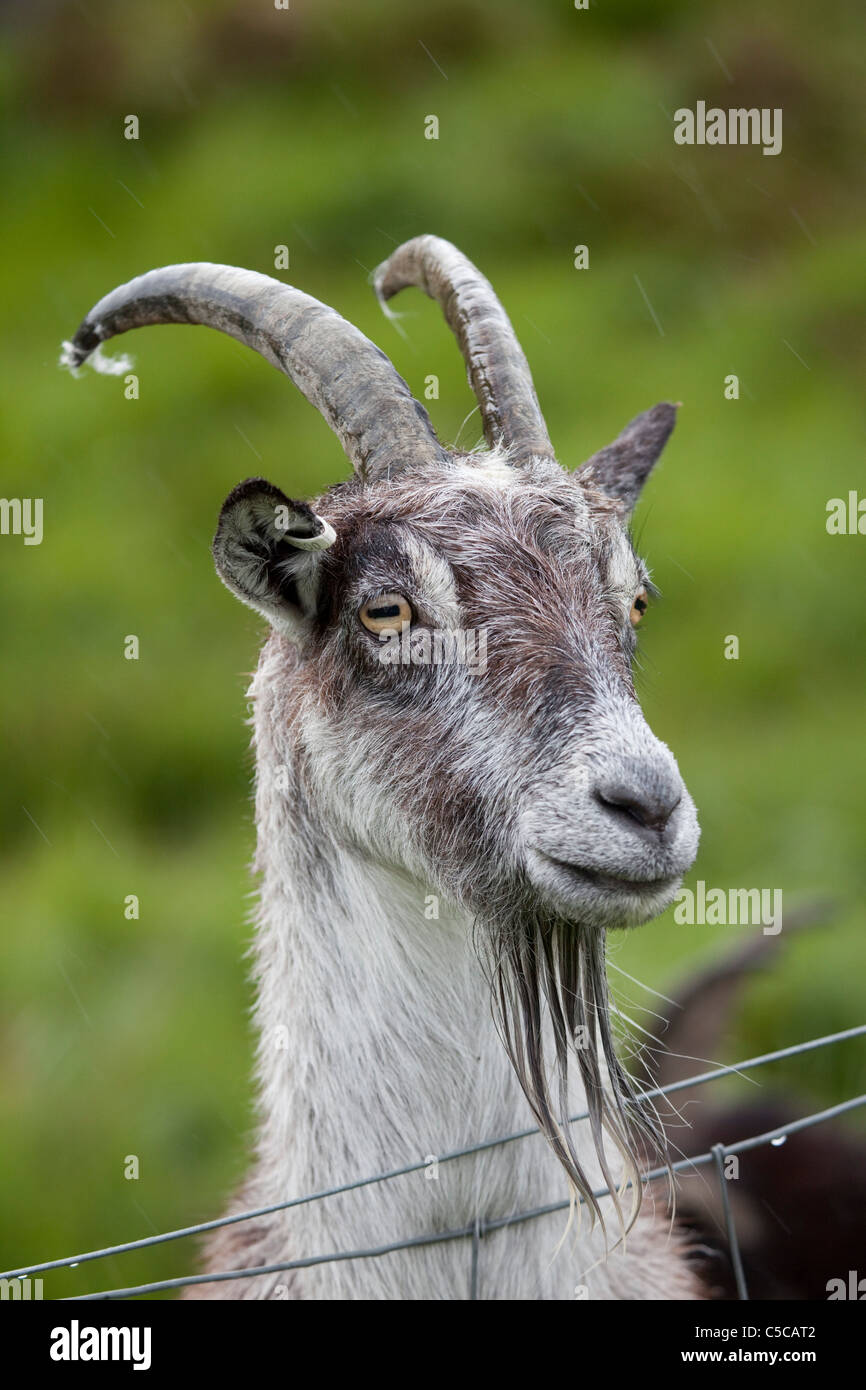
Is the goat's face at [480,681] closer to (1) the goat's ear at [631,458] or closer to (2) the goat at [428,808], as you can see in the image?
(2) the goat at [428,808]

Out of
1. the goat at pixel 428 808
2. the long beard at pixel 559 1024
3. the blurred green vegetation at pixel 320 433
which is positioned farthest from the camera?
the blurred green vegetation at pixel 320 433

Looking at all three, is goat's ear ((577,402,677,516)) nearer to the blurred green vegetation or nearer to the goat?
the goat

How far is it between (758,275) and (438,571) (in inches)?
568

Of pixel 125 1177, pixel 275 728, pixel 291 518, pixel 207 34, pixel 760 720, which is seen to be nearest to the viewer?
pixel 291 518

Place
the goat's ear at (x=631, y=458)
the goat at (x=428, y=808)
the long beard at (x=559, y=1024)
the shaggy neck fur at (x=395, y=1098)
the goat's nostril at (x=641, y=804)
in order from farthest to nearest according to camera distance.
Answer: the goat's ear at (x=631, y=458), the shaggy neck fur at (x=395, y=1098), the long beard at (x=559, y=1024), the goat at (x=428, y=808), the goat's nostril at (x=641, y=804)

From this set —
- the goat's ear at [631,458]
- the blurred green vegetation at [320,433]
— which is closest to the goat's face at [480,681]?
the goat's ear at [631,458]

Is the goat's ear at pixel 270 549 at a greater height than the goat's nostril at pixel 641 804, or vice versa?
the goat's ear at pixel 270 549

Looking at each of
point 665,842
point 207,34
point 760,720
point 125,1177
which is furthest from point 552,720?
point 207,34

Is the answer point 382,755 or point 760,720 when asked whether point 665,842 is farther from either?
point 760,720

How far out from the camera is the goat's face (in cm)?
312

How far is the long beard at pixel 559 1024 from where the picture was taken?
11.6ft

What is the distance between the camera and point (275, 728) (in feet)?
13.1

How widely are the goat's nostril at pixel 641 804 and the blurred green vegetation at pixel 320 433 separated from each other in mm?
2714
